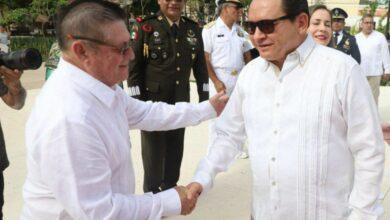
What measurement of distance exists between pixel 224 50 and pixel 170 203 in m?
3.85

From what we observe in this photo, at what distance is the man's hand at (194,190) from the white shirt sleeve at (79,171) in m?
0.41

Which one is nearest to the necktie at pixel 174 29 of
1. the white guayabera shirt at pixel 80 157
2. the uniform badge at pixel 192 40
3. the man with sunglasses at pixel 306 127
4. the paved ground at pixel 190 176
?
the uniform badge at pixel 192 40

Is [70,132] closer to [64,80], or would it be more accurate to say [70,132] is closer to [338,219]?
[64,80]

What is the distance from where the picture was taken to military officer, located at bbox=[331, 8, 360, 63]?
6.09 metres

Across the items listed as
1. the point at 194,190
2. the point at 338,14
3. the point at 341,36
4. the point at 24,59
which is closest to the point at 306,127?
the point at 194,190

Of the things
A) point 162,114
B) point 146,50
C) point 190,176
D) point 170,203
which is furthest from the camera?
point 190,176

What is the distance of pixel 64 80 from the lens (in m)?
1.61

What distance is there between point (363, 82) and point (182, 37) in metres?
2.38

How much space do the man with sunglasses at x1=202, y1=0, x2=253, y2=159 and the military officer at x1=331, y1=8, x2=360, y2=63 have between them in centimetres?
153

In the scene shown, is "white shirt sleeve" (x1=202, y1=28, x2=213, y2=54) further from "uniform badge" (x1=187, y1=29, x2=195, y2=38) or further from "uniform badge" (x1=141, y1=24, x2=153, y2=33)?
"uniform badge" (x1=141, y1=24, x2=153, y2=33)

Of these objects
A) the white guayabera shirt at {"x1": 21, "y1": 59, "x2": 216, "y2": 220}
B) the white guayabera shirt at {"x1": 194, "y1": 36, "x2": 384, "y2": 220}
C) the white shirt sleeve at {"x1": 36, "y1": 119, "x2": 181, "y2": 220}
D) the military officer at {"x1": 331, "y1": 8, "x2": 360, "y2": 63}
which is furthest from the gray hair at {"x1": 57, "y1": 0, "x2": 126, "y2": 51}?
the military officer at {"x1": 331, "y1": 8, "x2": 360, "y2": 63}

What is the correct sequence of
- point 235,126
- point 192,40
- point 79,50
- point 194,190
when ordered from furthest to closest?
point 192,40, point 235,126, point 194,190, point 79,50

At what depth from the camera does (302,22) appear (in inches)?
76.9

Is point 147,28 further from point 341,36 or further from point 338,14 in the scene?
point 341,36
